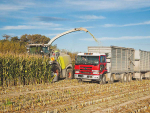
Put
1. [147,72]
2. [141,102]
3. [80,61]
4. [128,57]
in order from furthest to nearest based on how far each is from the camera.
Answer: [147,72], [128,57], [80,61], [141,102]

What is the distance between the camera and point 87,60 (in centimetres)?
1802

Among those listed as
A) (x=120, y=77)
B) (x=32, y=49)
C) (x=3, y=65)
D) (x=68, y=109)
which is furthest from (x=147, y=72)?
(x=68, y=109)

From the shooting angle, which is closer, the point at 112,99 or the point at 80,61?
the point at 112,99

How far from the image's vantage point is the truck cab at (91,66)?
17.5 m

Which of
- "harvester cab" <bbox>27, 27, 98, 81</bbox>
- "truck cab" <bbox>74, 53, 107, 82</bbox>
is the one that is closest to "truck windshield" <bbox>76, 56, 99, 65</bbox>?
"truck cab" <bbox>74, 53, 107, 82</bbox>

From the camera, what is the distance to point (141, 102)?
10.6m

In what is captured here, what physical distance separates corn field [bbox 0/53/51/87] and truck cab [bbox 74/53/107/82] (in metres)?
2.92

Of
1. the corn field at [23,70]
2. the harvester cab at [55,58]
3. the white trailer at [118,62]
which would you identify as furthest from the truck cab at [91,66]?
the corn field at [23,70]

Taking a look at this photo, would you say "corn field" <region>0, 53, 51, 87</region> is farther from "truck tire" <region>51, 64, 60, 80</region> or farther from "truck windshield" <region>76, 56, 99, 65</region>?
"truck windshield" <region>76, 56, 99, 65</region>

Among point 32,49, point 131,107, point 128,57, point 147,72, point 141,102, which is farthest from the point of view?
point 147,72

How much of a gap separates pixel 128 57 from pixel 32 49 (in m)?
10.6

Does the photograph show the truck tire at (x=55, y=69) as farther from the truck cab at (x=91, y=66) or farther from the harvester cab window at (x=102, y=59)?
the harvester cab window at (x=102, y=59)

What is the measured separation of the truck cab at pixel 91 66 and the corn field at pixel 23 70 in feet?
9.59

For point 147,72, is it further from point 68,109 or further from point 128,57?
point 68,109
